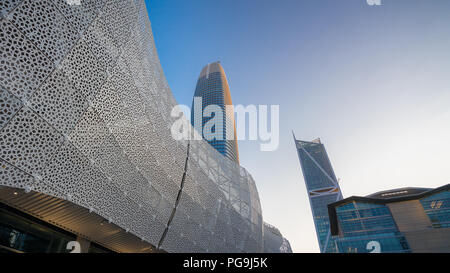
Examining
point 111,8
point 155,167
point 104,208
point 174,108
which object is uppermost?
A: point 174,108

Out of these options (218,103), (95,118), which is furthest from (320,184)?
(95,118)

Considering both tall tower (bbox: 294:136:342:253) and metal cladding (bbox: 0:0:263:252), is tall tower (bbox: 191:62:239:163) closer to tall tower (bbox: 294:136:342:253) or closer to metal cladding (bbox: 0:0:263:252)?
tall tower (bbox: 294:136:342:253)

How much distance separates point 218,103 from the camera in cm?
8638

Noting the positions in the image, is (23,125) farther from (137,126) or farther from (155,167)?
(155,167)

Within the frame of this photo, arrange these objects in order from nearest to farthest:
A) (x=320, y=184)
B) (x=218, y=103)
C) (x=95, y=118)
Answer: (x=95, y=118)
(x=218, y=103)
(x=320, y=184)

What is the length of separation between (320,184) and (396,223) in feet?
296

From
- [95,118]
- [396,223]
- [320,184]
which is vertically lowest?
[95,118]

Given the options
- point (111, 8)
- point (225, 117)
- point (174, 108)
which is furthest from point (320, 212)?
point (111, 8)

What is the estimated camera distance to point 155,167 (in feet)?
45.9

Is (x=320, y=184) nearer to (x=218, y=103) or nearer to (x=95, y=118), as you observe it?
(x=218, y=103)

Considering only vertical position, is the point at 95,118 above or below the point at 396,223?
below
